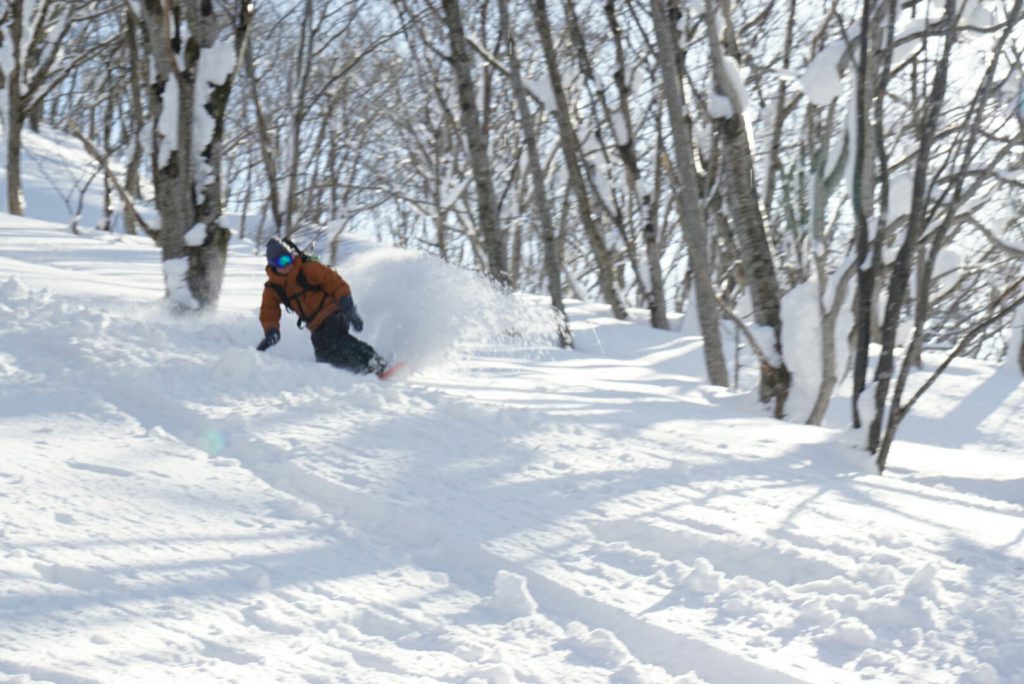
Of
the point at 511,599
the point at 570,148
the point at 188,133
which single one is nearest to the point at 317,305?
the point at 188,133

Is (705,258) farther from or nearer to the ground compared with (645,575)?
farther from the ground

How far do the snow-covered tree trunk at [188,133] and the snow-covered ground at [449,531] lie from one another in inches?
38.5

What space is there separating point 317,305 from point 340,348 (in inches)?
15.1

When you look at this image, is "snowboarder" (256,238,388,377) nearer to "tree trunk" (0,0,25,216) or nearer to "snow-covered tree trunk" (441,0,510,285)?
"snow-covered tree trunk" (441,0,510,285)

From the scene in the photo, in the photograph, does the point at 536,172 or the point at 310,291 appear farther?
the point at 536,172

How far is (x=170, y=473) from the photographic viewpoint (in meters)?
4.04

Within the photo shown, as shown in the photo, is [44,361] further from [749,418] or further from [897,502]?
[897,502]

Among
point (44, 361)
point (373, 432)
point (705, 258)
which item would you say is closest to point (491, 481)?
point (373, 432)

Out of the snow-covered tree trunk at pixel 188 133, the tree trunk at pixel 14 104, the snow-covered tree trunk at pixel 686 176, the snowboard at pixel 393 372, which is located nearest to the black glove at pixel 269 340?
the snowboard at pixel 393 372

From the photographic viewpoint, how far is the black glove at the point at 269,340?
6.41 meters

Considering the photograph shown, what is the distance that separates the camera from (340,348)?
21.6 feet

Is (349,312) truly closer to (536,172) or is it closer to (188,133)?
(188,133)

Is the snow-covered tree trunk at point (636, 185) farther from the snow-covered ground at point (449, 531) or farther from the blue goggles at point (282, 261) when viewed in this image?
the blue goggles at point (282, 261)

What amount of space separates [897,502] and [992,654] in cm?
139
